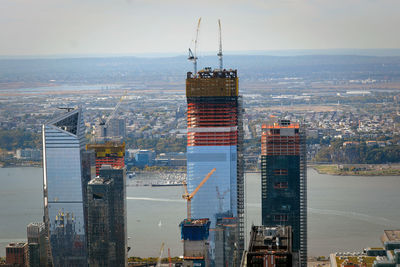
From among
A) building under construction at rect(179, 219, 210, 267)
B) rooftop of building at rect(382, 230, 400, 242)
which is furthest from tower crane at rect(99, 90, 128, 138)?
building under construction at rect(179, 219, 210, 267)

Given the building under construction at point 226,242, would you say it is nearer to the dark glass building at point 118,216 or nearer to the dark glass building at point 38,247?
the dark glass building at point 118,216

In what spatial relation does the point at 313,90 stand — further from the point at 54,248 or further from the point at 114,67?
the point at 54,248

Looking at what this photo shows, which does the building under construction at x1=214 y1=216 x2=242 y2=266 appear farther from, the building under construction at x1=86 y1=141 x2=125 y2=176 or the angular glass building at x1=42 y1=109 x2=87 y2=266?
the building under construction at x1=86 y1=141 x2=125 y2=176

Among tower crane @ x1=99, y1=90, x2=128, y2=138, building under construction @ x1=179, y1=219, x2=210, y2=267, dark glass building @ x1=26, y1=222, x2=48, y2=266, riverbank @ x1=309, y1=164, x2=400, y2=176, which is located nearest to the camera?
building under construction @ x1=179, y1=219, x2=210, y2=267

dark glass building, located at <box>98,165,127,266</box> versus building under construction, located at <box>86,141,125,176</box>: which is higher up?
building under construction, located at <box>86,141,125,176</box>

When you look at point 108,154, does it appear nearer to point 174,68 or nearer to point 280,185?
point 280,185

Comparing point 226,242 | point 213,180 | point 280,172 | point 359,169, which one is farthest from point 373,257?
point 359,169
